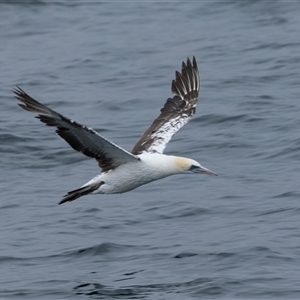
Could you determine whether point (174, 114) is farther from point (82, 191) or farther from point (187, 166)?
point (82, 191)

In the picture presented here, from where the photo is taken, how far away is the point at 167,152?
56.3ft

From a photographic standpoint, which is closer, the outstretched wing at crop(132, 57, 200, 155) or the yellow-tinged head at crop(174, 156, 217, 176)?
the yellow-tinged head at crop(174, 156, 217, 176)

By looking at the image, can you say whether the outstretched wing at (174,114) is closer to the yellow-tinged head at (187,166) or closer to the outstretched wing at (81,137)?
the yellow-tinged head at (187,166)

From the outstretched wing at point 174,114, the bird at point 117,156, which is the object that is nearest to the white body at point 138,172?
the bird at point 117,156

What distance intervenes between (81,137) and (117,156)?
863 millimetres

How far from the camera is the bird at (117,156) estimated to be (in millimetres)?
11750

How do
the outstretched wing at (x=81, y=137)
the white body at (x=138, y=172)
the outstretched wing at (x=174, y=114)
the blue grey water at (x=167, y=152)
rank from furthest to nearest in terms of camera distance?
the outstretched wing at (x=174, y=114) < the white body at (x=138, y=172) < the blue grey water at (x=167, y=152) < the outstretched wing at (x=81, y=137)

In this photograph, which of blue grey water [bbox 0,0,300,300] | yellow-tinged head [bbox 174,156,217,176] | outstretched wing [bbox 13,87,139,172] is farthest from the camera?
yellow-tinged head [bbox 174,156,217,176]

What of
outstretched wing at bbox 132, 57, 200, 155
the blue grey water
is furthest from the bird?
the blue grey water

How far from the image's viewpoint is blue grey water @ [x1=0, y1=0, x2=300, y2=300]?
12680 mm

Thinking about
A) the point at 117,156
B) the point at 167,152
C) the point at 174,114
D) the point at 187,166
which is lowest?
the point at 167,152

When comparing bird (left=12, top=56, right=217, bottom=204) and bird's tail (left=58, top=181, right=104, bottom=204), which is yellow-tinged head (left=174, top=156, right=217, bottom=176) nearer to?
bird (left=12, top=56, right=217, bottom=204)

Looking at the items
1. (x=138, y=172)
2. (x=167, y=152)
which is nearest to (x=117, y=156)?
(x=138, y=172)

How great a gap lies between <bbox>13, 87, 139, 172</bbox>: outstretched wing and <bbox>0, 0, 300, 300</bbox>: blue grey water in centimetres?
129
